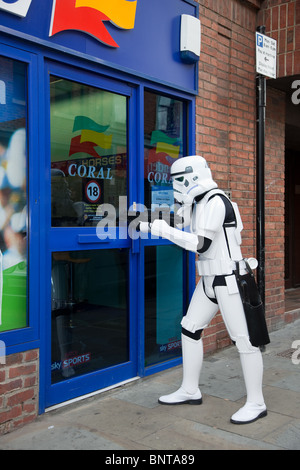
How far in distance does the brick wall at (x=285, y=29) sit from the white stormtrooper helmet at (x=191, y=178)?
120 inches

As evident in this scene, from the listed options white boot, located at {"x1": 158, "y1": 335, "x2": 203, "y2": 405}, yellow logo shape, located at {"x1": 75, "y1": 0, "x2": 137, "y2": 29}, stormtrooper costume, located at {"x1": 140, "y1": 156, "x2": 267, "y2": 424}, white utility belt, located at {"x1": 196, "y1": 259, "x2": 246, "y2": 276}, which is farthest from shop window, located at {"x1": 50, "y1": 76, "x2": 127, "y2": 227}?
white boot, located at {"x1": 158, "y1": 335, "x2": 203, "y2": 405}

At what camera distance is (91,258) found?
439cm

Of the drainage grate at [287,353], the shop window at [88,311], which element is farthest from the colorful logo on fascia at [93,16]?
the drainage grate at [287,353]

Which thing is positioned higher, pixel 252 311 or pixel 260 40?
pixel 260 40

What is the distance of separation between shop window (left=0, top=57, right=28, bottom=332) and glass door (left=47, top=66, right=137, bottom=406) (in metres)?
0.25

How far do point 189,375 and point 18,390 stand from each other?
1.31 meters

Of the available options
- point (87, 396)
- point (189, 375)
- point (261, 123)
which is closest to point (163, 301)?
point (189, 375)

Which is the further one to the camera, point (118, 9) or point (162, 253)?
point (162, 253)

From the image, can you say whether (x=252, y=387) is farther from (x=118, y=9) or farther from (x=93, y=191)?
(x=118, y=9)

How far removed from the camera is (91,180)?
4371 mm

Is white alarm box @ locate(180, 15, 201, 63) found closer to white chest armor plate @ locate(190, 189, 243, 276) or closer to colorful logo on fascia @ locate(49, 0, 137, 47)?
colorful logo on fascia @ locate(49, 0, 137, 47)

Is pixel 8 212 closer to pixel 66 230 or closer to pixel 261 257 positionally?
pixel 66 230

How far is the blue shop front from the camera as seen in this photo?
3691mm

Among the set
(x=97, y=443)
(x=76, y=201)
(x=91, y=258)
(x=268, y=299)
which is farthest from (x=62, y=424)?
(x=268, y=299)
